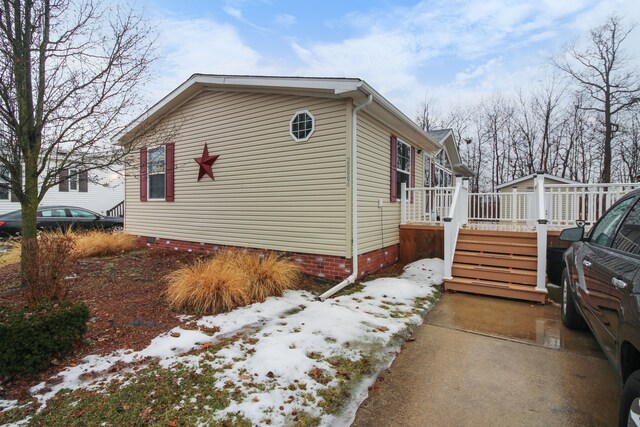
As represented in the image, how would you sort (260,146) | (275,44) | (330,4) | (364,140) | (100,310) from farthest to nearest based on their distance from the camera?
(275,44) < (330,4) < (260,146) < (364,140) < (100,310)

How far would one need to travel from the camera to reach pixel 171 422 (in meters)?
2.19

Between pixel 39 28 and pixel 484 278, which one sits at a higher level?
pixel 39 28

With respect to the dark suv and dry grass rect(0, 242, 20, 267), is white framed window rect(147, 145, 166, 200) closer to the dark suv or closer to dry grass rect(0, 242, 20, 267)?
dry grass rect(0, 242, 20, 267)

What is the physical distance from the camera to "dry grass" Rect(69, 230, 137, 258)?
8.02 meters

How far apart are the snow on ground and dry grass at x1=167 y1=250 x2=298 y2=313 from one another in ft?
0.71

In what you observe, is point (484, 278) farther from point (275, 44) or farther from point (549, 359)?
point (275, 44)

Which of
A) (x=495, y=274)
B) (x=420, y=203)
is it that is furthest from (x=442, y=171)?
(x=495, y=274)

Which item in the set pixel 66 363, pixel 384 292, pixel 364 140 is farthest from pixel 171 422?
pixel 364 140

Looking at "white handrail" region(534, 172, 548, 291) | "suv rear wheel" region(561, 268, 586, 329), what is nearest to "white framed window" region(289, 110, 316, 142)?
"white handrail" region(534, 172, 548, 291)

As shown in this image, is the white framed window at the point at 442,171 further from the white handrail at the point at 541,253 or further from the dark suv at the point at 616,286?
the dark suv at the point at 616,286

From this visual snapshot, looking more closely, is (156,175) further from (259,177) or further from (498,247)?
(498,247)

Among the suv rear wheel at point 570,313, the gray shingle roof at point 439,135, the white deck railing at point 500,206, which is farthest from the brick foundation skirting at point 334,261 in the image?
the gray shingle roof at point 439,135

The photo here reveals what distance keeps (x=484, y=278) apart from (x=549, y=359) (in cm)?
265

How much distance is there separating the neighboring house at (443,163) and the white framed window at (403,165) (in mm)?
2103
